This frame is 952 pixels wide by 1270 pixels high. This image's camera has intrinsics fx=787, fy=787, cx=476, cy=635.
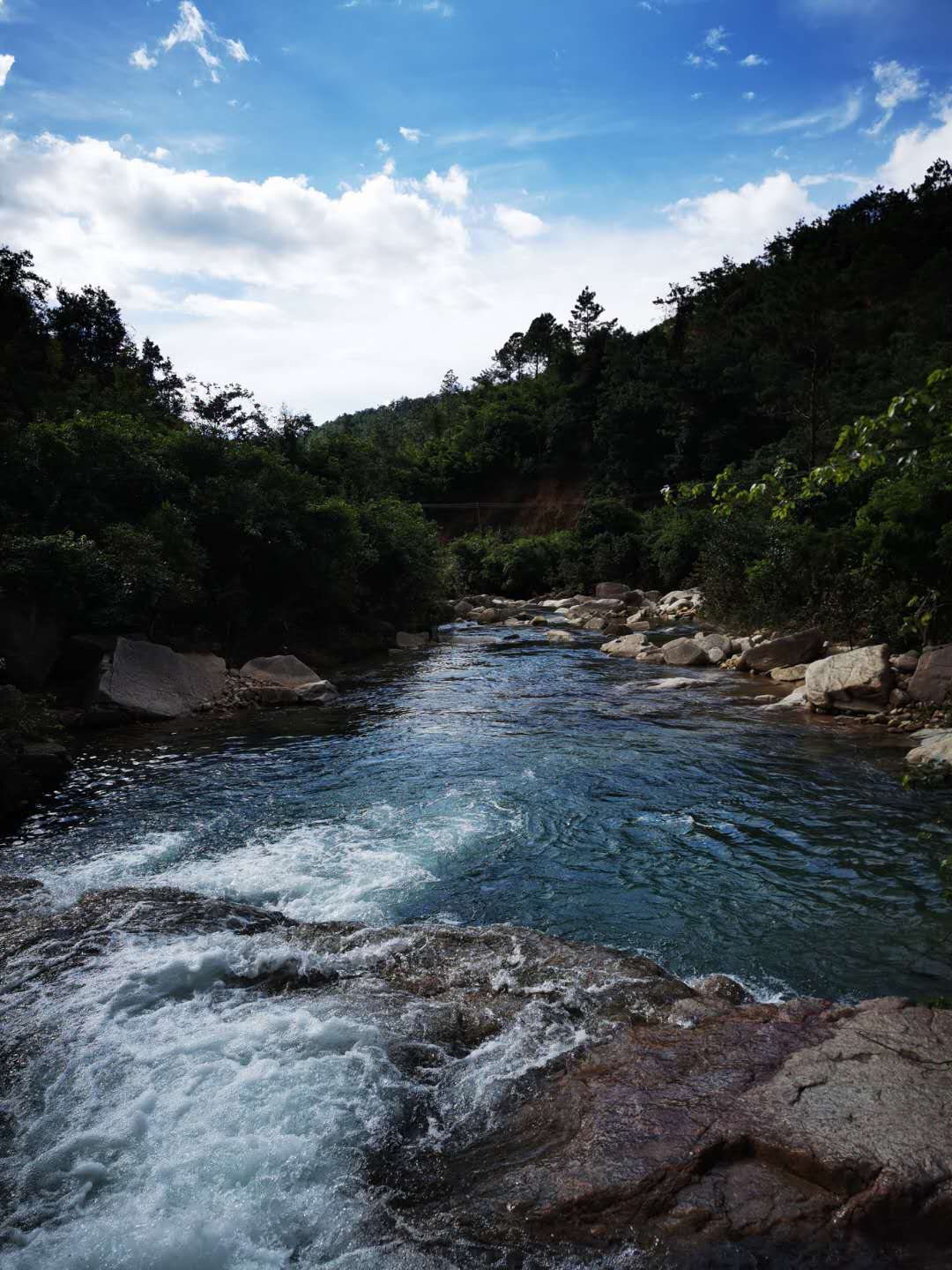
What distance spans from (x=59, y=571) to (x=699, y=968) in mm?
11850

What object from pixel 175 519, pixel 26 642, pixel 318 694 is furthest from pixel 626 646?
pixel 26 642

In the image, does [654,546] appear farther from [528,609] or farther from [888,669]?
[888,669]

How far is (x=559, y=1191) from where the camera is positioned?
3.08 metres

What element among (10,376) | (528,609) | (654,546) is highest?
(10,376)

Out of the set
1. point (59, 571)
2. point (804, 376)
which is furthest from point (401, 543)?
point (804, 376)

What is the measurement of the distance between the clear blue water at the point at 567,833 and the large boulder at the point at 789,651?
11.7 feet

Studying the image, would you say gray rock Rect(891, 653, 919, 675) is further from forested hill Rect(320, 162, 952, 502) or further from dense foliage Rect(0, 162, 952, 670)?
forested hill Rect(320, 162, 952, 502)

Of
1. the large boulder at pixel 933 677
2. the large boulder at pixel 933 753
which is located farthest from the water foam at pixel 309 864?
the large boulder at pixel 933 677

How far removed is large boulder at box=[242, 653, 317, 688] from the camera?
53.5 feet

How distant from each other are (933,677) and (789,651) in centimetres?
477

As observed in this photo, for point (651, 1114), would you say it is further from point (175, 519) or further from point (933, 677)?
point (175, 519)

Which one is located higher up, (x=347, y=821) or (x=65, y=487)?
(x=65, y=487)

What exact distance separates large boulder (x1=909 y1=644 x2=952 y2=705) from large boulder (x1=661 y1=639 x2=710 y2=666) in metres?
6.52

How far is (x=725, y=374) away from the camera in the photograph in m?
47.7
